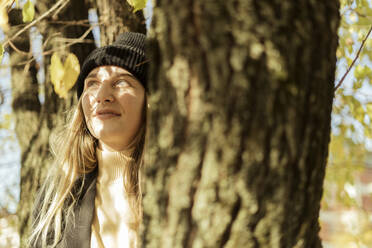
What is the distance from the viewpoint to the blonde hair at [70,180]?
6.91 feet

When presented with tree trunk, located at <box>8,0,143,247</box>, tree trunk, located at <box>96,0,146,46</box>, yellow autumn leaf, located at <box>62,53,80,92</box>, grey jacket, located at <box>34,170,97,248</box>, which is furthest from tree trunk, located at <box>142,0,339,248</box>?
tree trunk, located at <box>8,0,143,247</box>

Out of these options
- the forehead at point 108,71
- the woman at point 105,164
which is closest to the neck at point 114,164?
A: the woman at point 105,164

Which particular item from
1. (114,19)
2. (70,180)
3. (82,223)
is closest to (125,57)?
(114,19)

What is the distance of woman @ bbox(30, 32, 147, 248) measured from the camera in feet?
6.60

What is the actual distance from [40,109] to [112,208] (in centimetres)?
158

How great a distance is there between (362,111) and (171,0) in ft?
7.74

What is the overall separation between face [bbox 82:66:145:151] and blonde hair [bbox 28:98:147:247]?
8 cm

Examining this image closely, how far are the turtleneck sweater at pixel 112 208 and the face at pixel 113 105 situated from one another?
8 cm

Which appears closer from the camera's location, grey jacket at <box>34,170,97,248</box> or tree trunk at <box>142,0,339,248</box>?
tree trunk at <box>142,0,339,248</box>

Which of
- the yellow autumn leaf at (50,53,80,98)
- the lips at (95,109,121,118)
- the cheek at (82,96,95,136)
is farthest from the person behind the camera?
the cheek at (82,96,95,136)

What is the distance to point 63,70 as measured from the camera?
6.09ft

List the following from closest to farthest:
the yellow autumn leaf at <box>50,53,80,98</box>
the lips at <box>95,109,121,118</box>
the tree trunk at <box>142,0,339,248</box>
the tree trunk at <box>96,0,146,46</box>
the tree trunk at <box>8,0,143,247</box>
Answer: the tree trunk at <box>142,0,339,248</box>
the yellow autumn leaf at <box>50,53,80,98</box>
the lips at <box>95,109,121,118</box>
the tree trunk at <box>96,0,146,46</box>
the tree trunk at <box>8,0,143,247</box>

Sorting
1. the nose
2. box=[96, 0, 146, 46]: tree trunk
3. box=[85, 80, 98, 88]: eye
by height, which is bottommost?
Answer: the nose

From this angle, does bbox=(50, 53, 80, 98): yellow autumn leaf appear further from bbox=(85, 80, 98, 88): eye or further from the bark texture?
the bark texture
